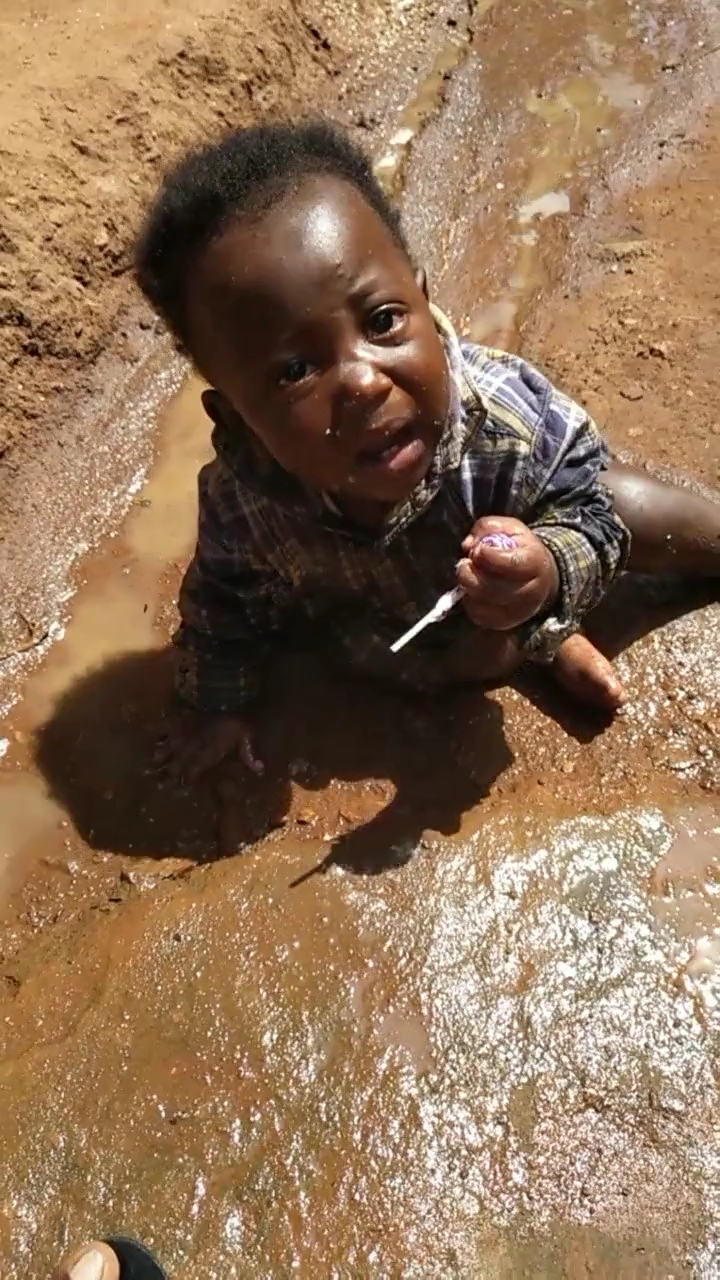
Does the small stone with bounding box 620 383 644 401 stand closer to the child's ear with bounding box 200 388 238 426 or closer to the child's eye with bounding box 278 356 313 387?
the child's ear with bounding box 200 388 238 426

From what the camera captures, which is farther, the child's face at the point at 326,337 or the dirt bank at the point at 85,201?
the dirt bank at the point at 85,201

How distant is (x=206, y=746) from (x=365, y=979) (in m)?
0.61

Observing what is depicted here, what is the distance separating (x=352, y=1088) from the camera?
183 cm

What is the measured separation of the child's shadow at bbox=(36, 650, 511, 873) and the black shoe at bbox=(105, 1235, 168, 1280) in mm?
693

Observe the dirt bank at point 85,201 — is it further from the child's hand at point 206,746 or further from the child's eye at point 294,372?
the child's eye at point 294,372

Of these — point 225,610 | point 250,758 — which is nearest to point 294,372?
point 225,610

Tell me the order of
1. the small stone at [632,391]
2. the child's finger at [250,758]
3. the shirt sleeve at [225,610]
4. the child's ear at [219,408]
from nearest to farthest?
1. the child's ear at [219,408]
2. the shirt sleeve at [225,610]
3. the child's finger at [250,758]
4. the small stone at [632,391]

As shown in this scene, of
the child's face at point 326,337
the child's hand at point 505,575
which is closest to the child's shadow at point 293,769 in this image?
the child's hand at point 505,575

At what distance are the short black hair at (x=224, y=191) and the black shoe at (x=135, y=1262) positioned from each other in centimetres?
137

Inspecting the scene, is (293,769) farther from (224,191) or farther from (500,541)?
(224,191)

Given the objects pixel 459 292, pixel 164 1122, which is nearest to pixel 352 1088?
pixel 164 1122

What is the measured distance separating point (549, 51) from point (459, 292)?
1.10 m

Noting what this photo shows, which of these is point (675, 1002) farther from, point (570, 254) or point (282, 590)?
point (570, 254)

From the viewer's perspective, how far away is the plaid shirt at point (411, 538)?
6.47 ft
